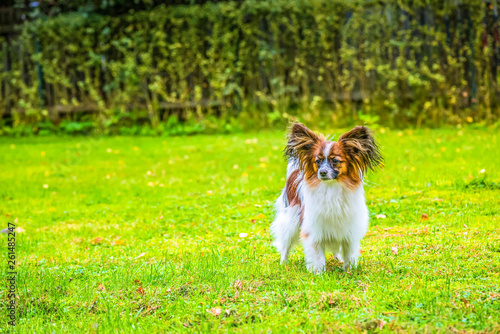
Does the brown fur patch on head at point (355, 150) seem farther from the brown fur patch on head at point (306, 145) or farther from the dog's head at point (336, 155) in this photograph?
the brown fur patch on head at point (306, 145)

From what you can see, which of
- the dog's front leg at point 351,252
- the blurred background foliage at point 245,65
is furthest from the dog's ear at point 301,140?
the blurred background foliage at point 245,65

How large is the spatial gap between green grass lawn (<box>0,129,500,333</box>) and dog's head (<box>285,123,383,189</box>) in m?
0.76

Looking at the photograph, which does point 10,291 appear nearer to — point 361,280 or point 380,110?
point 361,280

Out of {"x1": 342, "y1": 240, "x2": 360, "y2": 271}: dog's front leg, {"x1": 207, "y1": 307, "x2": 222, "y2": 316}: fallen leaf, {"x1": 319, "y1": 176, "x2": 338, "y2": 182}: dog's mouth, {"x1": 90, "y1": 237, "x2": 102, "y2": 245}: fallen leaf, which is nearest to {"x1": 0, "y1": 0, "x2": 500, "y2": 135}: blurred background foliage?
{"x1": 90, "y1": 237, "x2": 102, "y2": 245}: fallen leaf

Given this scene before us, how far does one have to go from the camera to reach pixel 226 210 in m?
7.88

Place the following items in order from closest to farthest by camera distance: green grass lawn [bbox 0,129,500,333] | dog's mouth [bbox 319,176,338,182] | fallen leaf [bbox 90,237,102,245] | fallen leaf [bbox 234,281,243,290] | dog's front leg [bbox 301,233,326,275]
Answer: green grass lawn [bbox 0,129,500,333], fallen leaf [bbox 234,281,243,290], dog's mouth [bbox 319,176,338,182], dog's front leg [bbox 301,233,326,275], fallen leaf [bbox 90,237,102,245]

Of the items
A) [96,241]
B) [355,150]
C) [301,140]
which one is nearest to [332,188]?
[355,150]

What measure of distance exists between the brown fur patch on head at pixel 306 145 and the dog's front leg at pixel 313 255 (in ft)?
1.65

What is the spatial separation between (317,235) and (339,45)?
10.3 meters

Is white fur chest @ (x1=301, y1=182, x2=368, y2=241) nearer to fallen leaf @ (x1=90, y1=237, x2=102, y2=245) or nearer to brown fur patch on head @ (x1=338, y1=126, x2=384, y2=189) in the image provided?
brown fur patch on head @ (x1=338, y1=126, x2=384, y2=189)

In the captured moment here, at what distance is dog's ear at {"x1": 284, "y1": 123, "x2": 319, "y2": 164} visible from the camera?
4934 mm

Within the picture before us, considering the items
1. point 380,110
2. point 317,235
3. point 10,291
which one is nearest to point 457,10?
point 380,110

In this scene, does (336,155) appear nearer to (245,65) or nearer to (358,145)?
(358,145)

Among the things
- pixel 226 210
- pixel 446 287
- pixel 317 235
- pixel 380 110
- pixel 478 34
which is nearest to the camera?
pixel 446 287
